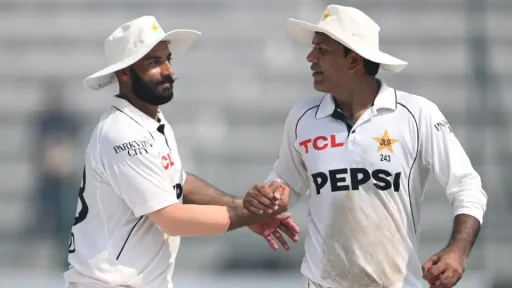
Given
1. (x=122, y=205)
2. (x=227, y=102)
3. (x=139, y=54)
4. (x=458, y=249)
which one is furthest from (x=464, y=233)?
(x=227, y=102)

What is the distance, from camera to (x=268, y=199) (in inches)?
162

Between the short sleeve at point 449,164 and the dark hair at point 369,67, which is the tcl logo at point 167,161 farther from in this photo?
the short sleeve at point 449,164

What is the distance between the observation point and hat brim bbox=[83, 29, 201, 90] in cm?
426

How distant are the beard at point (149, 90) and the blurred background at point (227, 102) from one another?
11.0 feet

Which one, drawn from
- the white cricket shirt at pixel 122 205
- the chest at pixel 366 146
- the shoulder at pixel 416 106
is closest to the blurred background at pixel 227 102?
the white cricket shirt at pixel 122 205

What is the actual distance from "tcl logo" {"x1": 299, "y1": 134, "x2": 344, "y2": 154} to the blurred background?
3452 mm

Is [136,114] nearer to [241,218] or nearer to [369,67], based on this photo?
[241,218]

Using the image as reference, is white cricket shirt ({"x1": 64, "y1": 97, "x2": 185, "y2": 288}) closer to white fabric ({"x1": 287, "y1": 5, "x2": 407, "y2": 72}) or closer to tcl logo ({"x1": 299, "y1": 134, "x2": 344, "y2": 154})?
tcl logo ({"x1": 299, "y1": 134, "x2": 344, "y2": 154})

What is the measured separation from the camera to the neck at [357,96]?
4.22 meters

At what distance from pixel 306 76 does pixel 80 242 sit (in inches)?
199

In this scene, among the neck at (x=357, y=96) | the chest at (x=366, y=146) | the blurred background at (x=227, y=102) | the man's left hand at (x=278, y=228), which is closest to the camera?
the chest at (x=366, y=146)

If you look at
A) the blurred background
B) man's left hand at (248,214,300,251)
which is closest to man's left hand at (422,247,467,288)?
man's left hand at (248,214,300,251)

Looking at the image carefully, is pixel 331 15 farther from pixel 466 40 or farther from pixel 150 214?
→ pixel 466 40

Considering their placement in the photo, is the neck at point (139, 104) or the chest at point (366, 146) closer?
the chest at point (366, 146)
